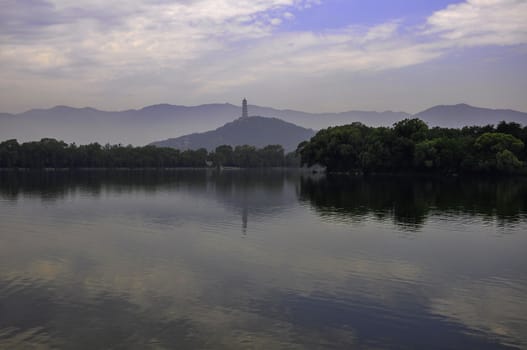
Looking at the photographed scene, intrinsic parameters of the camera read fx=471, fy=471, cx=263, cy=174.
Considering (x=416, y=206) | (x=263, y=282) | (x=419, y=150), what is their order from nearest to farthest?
1. (x=263, y=282)
2. (x=416, y=206)
3. (x=419, y=150)

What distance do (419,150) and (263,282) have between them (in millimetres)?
83818

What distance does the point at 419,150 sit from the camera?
95.1m

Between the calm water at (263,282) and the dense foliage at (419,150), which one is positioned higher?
the dense foliage at (419,150)

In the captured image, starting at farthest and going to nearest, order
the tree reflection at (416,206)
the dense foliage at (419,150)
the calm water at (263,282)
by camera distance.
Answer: the dense foliage at (419,150), the tree reflection at (416,206), the calm water at (263,282)

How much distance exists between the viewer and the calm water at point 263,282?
12.8 metres

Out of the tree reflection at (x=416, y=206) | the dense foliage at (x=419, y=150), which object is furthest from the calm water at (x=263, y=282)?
the dense foliage at (x=419, y=150)

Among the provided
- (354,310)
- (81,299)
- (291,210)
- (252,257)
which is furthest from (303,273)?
(291,210)

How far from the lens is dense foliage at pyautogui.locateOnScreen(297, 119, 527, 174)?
9206 centimetres

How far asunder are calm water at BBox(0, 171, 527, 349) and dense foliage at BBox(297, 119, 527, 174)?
6111 centimetres

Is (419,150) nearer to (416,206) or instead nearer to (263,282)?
(416,206)

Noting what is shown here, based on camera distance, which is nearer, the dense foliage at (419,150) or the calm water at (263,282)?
the calm water at (263,282)

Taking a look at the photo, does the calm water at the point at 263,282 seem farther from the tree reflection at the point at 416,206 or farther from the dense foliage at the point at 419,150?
the dense foliage at the point at 419,150

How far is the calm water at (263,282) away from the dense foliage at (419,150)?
200 feet

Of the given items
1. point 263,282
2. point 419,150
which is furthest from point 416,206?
point 419,150
